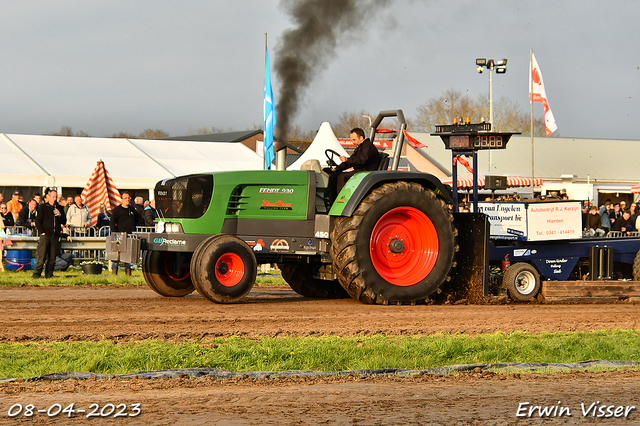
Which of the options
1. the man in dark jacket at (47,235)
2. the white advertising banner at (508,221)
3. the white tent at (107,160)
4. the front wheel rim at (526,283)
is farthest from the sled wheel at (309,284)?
the white tent at (107,160)

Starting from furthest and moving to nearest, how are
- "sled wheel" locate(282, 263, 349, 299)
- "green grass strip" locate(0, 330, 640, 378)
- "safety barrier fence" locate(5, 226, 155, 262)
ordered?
"safety barrier fence" locate(5, 226, 155, 262)
"sled wheel" locate(282, 263, 349, 299)
"green grass strip" locate(0, 330, 640, 378)

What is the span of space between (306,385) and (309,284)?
20.1 feet

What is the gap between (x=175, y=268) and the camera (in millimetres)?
10578

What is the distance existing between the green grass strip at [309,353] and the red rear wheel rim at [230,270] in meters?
2.51

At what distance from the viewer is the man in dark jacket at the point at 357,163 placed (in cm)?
1003

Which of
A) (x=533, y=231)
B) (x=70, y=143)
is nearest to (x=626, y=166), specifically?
(x=70, y=143)

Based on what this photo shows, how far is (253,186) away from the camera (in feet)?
32.0

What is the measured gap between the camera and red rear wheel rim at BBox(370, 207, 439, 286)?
9.95 meters

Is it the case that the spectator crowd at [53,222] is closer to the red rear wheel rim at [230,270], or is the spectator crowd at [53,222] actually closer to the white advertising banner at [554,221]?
the red rear wheel rim at [230,270]

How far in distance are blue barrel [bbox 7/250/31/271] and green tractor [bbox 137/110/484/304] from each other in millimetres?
6948

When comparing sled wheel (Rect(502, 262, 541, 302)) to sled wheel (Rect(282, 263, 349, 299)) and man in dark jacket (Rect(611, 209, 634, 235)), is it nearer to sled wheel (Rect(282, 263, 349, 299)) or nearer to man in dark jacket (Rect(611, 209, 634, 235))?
sled wheel (Rect(282, 263, 349, 299))

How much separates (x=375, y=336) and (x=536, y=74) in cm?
2275

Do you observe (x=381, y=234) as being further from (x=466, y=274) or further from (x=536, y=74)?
(x=536, y=74)

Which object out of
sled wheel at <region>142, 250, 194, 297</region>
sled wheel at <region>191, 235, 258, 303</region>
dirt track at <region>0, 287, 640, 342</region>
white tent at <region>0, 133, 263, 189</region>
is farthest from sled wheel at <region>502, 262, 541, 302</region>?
white tent at <region>0, 133, 263, 189</region>
